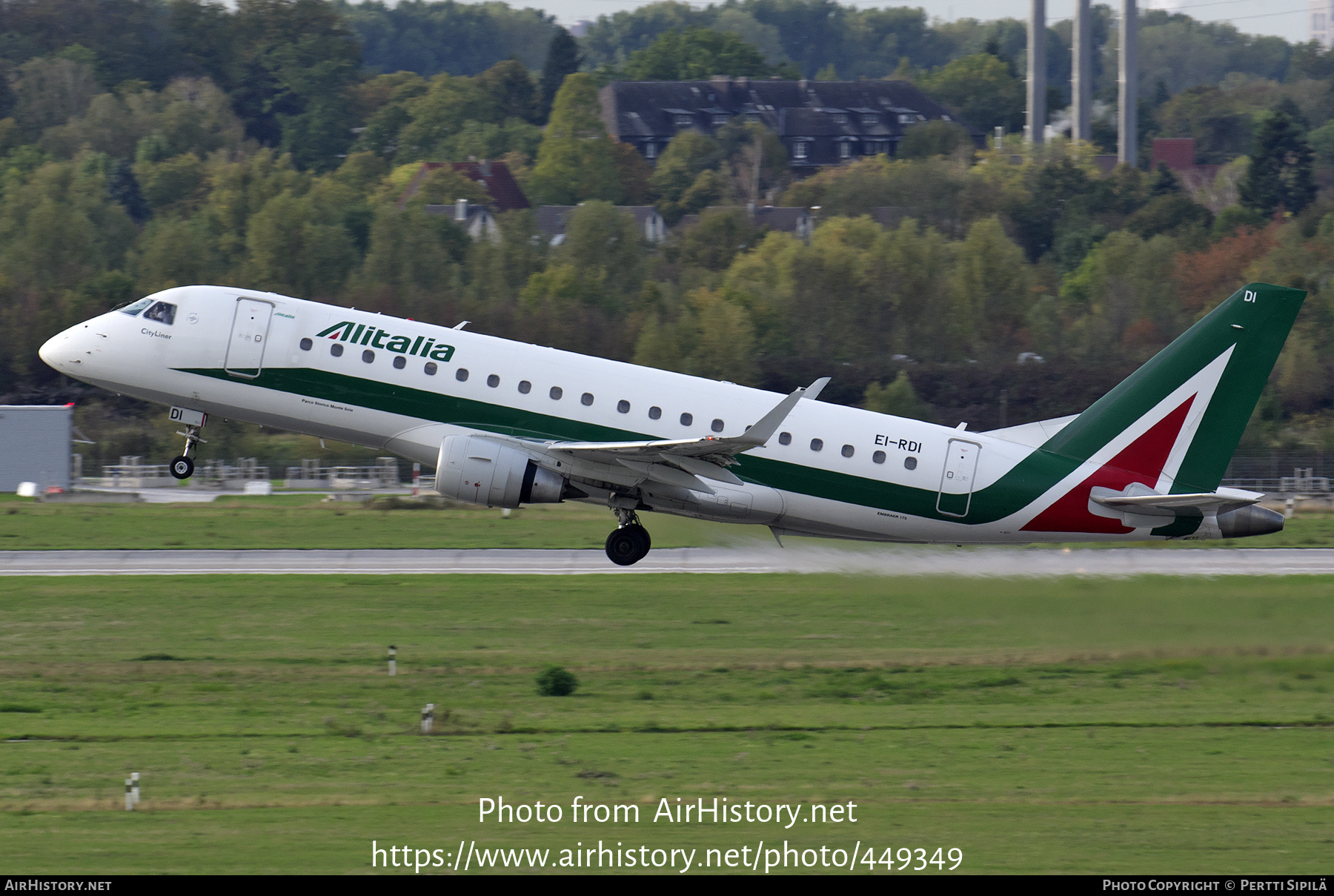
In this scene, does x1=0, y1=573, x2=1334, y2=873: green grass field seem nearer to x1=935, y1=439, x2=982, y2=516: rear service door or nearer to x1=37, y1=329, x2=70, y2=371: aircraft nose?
x1=935, y1=439, x2=982, y2=516: rear service door

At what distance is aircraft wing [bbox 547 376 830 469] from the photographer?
3209 cm

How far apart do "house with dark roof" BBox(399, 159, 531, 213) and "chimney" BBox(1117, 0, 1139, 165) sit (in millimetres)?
70455

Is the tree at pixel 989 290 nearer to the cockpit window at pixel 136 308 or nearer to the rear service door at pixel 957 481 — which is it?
the rear service door at pixel 957 481

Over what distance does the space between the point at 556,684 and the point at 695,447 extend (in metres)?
5.87

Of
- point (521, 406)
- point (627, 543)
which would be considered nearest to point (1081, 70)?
point (627, 543)

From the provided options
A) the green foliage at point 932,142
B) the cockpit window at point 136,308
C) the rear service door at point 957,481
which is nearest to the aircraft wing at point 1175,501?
the rear service door at point 957,481

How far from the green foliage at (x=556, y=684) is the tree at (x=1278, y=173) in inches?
5059

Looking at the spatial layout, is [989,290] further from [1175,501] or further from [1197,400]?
[1175,501]

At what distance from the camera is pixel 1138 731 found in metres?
31.1

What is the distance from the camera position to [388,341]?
34.6m

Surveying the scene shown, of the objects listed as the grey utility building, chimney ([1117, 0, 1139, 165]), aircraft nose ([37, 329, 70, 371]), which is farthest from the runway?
chimney ([1117, 0, 1139, 165])

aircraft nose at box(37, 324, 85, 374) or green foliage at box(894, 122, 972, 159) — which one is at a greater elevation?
green foliage at box(894, 122, 972, 159)
